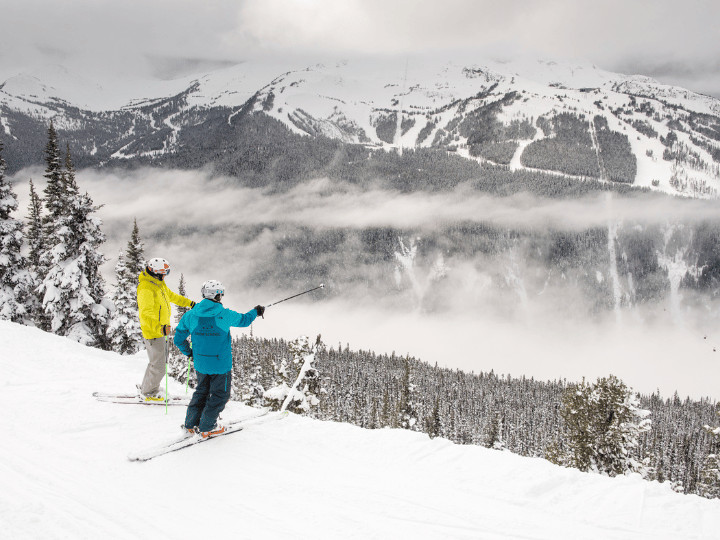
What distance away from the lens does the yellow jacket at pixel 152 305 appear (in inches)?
306

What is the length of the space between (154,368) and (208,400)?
2.55 metres

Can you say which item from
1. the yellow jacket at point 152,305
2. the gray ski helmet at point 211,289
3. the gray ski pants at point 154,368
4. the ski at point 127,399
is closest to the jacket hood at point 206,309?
the gray ski helmet at point 211,289

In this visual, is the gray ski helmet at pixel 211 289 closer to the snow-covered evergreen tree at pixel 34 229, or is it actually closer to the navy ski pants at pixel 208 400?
the navy ski pants at pixel 208 400

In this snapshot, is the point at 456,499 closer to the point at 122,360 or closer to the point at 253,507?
the point at 253,507

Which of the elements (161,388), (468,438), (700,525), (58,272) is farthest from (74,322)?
(468,438)

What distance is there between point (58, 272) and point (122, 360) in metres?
14.6

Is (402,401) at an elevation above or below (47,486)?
below

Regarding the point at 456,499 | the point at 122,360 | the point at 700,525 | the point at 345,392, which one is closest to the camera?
the point at 700,525

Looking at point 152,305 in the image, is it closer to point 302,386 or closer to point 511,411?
point 302,386

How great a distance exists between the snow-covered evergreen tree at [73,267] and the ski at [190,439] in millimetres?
20571

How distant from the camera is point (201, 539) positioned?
3996mm

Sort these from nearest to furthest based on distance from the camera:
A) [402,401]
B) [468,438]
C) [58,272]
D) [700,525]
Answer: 1. [700,525]
2. [58,272]
3. [402,401]
4. [468,438]

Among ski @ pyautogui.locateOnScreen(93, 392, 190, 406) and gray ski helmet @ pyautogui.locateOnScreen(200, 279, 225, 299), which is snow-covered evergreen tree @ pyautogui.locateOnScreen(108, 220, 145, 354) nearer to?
ski @ pyautogui.locateOnScreen(93, 392, 190, 406)

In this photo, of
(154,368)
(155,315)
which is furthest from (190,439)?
(155,315)
